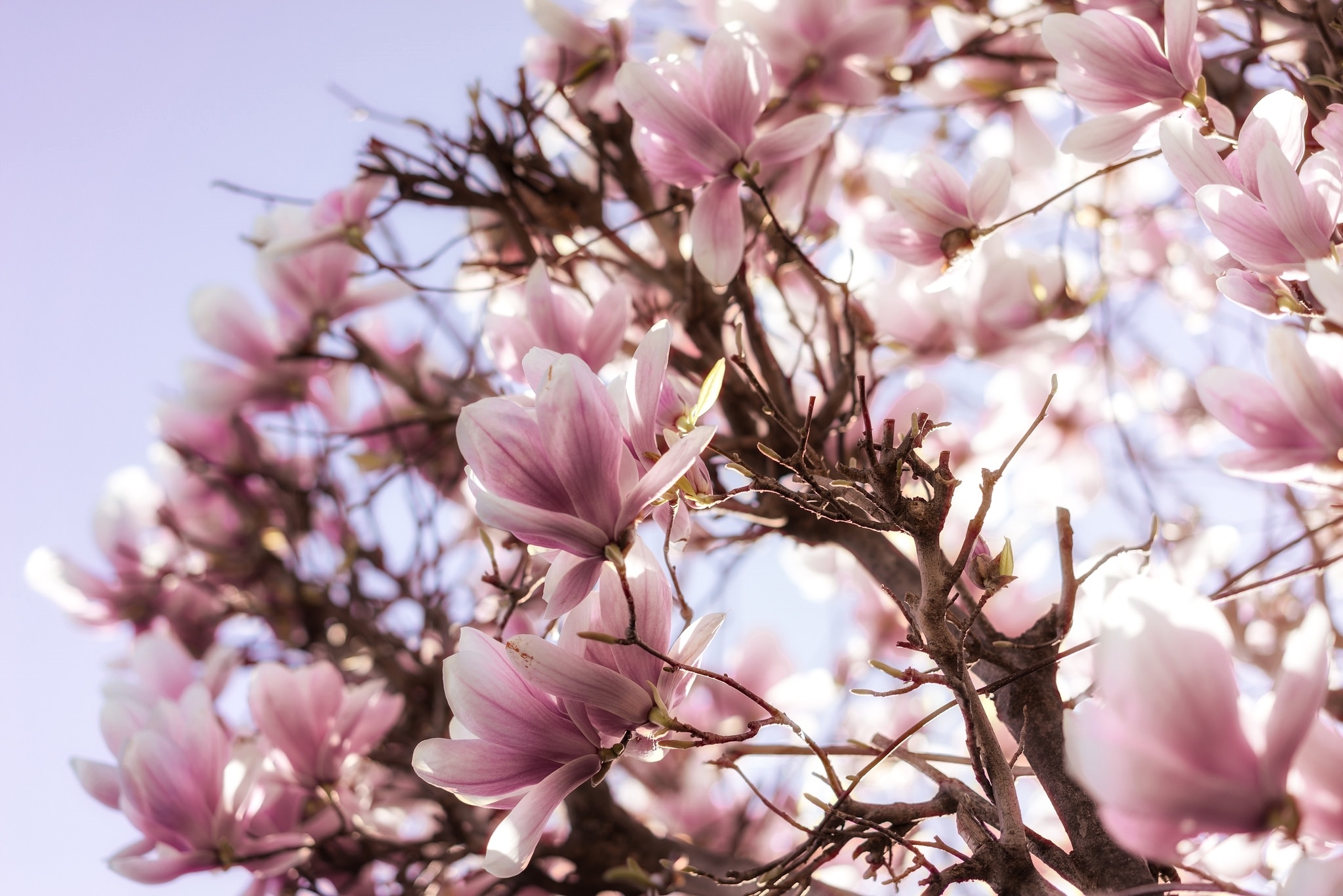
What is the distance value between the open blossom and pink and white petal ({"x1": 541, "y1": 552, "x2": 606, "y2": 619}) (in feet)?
2.02

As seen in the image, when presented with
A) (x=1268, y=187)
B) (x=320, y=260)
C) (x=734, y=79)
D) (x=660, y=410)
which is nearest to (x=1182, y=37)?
(x=1268, y=187)

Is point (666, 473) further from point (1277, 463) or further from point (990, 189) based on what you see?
point (990, 189)

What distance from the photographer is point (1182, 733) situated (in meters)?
0.49

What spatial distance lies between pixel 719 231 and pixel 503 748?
648mm

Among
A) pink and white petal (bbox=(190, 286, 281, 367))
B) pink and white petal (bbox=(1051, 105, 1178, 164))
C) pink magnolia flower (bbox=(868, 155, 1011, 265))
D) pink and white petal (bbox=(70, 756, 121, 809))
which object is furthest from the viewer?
pink and white petal (bbox=(190, 286, 281, 367))

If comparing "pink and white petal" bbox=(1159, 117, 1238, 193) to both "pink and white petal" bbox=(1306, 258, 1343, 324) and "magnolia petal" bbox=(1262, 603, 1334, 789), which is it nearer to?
"pink and white petal" bbox=(1306, 258, 1343, 324)

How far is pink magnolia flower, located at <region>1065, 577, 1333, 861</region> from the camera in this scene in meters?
0.48

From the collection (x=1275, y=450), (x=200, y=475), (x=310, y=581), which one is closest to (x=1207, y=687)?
(x=1275, y=450)

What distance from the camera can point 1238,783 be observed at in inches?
19.5

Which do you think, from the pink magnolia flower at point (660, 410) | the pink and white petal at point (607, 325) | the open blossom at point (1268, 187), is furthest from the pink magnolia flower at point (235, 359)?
the open blossom at point (1268, 187)

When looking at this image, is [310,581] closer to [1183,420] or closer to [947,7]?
[947,7]

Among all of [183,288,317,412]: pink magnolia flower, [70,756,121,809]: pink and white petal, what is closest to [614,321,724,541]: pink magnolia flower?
[70,756,121,809]: pink and white petal

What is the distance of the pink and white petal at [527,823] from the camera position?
27.3 inches

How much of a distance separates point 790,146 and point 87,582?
191 cm
